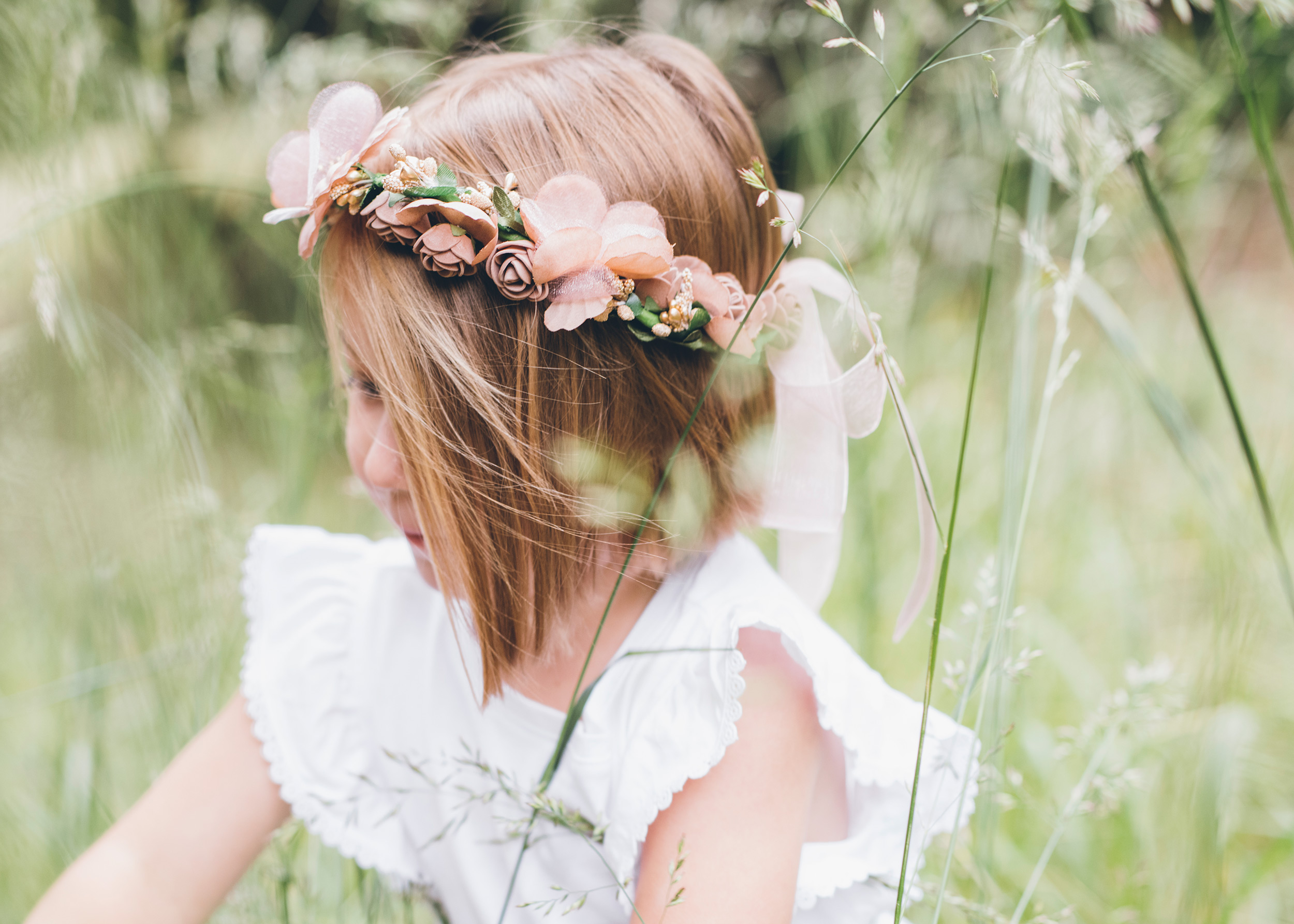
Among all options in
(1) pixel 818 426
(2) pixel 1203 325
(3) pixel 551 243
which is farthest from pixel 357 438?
(2) pixel 1203 325

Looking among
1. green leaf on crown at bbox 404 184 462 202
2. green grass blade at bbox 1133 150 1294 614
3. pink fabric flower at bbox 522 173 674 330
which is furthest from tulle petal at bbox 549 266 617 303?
green grass blade at bbox 1133 150 1294 614

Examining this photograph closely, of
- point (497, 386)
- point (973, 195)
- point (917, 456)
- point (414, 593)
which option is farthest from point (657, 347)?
point (973, 195)

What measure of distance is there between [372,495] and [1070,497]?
53.1 inches

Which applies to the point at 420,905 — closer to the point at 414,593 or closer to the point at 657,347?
the point at 414,593

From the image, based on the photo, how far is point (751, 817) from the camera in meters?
0.68

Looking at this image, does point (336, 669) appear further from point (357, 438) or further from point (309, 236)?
point (309, 236)

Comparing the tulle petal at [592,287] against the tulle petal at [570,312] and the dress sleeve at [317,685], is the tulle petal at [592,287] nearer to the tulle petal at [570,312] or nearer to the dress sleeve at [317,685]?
the tulle petal at [570,312]

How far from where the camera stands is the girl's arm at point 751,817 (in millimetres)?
660

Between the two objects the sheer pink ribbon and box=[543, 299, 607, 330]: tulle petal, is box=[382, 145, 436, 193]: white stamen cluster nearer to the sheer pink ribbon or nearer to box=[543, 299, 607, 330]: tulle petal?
box=[543, 299, 607, 330]: tulle petal

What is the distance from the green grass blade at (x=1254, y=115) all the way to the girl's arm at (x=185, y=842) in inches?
37.8

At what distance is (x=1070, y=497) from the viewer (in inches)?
63.3

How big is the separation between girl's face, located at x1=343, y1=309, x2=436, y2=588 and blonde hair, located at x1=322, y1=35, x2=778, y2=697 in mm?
21

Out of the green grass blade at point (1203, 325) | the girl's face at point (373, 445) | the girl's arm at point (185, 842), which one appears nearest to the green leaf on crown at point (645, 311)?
the girl's face at point (373, 445)

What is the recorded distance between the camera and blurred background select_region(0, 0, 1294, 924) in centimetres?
79
